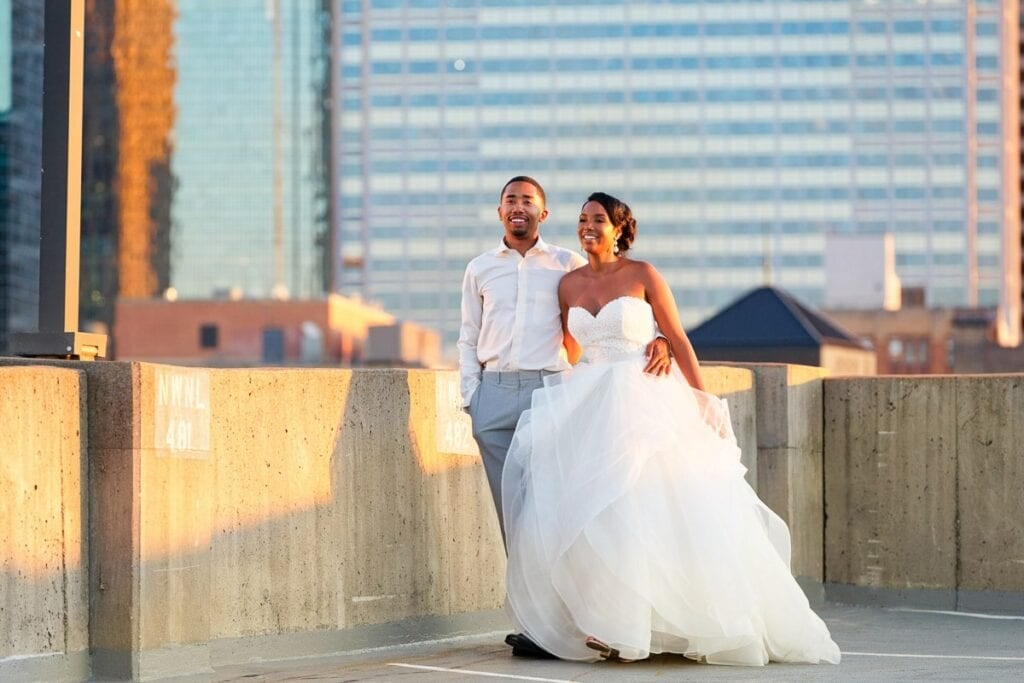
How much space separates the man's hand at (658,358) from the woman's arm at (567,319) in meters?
0.45

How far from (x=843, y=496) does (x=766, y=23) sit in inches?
7541

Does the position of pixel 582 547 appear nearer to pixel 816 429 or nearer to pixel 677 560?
pixel 677 560

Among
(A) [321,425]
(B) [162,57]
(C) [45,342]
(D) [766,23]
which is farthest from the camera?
(D) [766,23]

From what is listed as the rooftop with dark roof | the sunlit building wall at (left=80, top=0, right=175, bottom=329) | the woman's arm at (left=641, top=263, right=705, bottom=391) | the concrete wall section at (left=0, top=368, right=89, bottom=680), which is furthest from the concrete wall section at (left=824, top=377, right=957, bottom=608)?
the sunlit building wall at (left=80, top=0, right=175, bottom=329)

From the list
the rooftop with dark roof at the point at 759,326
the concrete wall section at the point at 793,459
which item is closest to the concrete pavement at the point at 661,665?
the concrete wall section at the point at 793,459

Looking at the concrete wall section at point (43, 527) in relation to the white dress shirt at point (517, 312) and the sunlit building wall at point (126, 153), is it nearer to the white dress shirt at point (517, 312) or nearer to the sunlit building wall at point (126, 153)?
the white dress shirt at point (517, 312)

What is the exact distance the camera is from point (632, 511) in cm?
859

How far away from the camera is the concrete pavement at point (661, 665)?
8.12 meters

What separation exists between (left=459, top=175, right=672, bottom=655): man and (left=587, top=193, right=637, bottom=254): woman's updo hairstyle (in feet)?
0.76

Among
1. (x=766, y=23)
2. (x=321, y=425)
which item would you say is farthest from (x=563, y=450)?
(x=766, y=23)

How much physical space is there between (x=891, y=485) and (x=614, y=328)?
3.99 metres

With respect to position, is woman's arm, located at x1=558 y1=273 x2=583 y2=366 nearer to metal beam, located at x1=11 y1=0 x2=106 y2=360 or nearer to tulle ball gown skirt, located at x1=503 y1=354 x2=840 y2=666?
tulle ball gown skirt, located at x1=503 y1=354 x2=840 y2=666

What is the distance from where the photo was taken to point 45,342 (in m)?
8.83

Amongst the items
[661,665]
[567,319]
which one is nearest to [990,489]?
[567,319]
